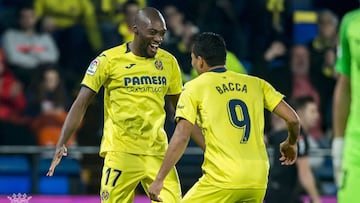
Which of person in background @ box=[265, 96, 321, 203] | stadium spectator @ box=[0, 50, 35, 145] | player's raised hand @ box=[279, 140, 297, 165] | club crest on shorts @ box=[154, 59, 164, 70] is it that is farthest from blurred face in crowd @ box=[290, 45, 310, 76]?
player's raised hand @ box=[279, 140, 297, 165]

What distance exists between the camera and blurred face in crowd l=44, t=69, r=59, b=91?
14094 mm

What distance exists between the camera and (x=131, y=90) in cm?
843

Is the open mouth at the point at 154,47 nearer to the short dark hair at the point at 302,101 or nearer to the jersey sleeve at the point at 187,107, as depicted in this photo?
the jersey sleeve at the point at 187,107

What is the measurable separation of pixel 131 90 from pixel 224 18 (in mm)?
7346

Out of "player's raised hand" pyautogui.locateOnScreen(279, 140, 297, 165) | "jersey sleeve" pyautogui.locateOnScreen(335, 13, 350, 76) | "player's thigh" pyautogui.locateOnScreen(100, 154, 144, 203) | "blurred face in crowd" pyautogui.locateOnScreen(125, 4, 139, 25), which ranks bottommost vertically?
"player's thigh" pyautogui.locateOnScreen(100, 154, 144, 203)

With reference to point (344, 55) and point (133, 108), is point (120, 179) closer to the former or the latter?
point (133, 108)

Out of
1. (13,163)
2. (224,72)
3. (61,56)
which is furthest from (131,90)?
(61,56)

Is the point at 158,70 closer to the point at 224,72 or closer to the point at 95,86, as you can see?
the point at 95,86

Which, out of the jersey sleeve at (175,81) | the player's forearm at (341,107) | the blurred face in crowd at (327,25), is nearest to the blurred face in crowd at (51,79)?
the blurred face in crowd at (327,25)

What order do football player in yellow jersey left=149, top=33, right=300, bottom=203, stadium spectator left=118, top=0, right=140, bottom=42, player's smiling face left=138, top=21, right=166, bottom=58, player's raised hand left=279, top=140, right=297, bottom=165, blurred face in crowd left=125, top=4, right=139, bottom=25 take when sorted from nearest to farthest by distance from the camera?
football player in yellow jersey left=149, top=33, right=300, bottom=203, player's raised hand left=279, top=140, right=297, bottom=165, player's smiling face left=138, top=21, right=166, bottom=58, blurred face in crowd left=125, top=4, right=139, bottom=25, stadium spectator left=118, top=0, right=140, bottom=42

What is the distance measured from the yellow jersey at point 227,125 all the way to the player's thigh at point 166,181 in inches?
32.5

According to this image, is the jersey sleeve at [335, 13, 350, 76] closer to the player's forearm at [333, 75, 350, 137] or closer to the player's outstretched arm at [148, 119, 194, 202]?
the player's forearm at [333, 75, 350, 137]

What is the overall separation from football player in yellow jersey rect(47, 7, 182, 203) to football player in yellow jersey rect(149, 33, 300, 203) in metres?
0.92

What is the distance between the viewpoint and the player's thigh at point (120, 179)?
8.34 metres
